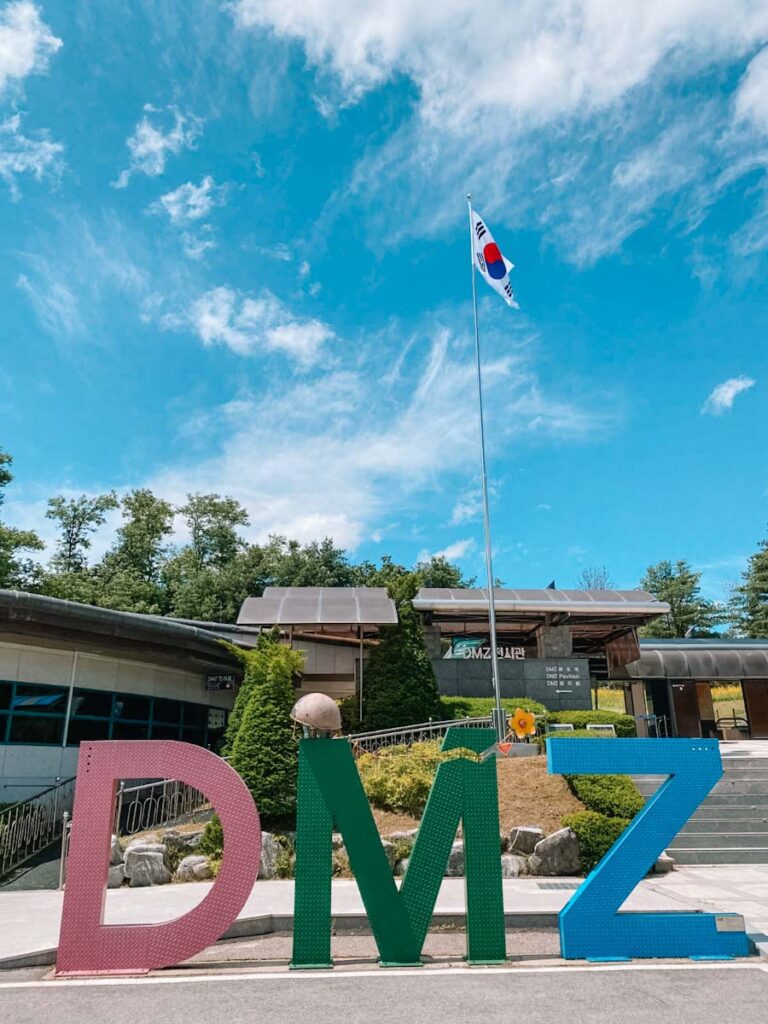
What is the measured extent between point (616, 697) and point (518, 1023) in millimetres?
37175

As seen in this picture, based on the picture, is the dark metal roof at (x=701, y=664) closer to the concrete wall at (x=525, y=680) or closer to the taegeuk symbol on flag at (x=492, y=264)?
the concrete wall at (x=525, y=680)

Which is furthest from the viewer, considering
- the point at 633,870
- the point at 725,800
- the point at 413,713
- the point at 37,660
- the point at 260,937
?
the point at 413,713

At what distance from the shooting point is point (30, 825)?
507 inches

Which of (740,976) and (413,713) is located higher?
(413,713)

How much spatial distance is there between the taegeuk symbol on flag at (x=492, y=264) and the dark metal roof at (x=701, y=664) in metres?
14.5

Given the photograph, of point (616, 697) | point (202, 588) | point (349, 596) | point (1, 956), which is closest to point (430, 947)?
point (1, 956)

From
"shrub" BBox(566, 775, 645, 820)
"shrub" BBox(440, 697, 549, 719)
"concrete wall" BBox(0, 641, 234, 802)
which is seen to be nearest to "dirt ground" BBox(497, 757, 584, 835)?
"shrub" BBox(566, 775, 645, 820)

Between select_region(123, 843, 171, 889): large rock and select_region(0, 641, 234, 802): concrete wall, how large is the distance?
16.1 ft

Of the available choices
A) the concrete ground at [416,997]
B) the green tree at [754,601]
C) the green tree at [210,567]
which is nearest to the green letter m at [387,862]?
the concrete ground at [416,997]

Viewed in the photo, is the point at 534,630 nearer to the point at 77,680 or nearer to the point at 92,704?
the point at 92,704

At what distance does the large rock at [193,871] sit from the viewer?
10625 millimetres

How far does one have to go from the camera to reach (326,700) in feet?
23.9

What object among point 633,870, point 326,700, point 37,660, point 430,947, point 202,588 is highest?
point 202,588

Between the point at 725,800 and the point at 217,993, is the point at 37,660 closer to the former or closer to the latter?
the point at 217,993
